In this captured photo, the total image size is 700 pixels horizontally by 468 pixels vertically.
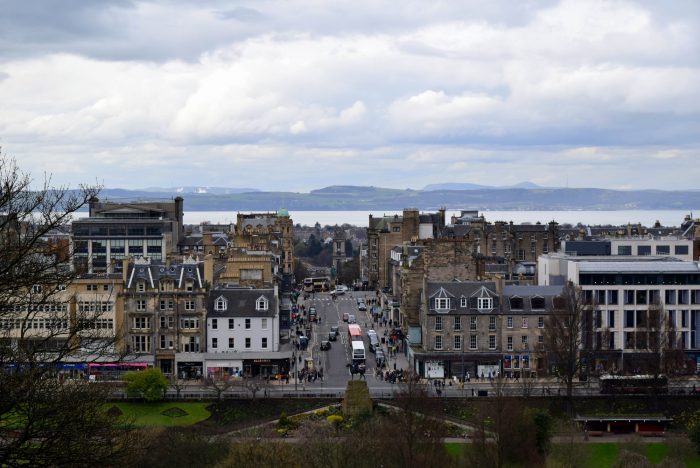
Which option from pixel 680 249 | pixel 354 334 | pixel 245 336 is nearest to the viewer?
pixel 245 336

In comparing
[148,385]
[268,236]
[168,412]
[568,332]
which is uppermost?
[268,236]

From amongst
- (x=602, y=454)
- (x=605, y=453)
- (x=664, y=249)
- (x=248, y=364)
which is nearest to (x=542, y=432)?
(x=602, y=454)

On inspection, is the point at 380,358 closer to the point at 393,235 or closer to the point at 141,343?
the point at 141,343

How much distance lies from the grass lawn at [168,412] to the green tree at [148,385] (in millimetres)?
658

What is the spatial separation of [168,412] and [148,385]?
9.36 ft

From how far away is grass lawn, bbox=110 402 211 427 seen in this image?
230 feet

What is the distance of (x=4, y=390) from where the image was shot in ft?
77.1

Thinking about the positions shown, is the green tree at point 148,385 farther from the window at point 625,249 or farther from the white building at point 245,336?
the window at point 625,249

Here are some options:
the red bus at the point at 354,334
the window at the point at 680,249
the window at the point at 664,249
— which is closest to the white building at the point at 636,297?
the window at the point at 664,249

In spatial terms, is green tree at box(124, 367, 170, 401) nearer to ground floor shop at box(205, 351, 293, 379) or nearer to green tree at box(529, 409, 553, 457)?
ground floor shop at box(205, 351, 293, 379)

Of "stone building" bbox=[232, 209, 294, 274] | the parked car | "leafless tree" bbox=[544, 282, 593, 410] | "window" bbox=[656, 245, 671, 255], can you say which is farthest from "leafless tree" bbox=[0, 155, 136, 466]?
"stone building" bbox=[232, 209, 294, 274]

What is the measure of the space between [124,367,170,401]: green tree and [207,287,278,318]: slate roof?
34.9 feet

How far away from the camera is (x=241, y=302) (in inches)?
3337

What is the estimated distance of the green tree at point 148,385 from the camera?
73.7 m
